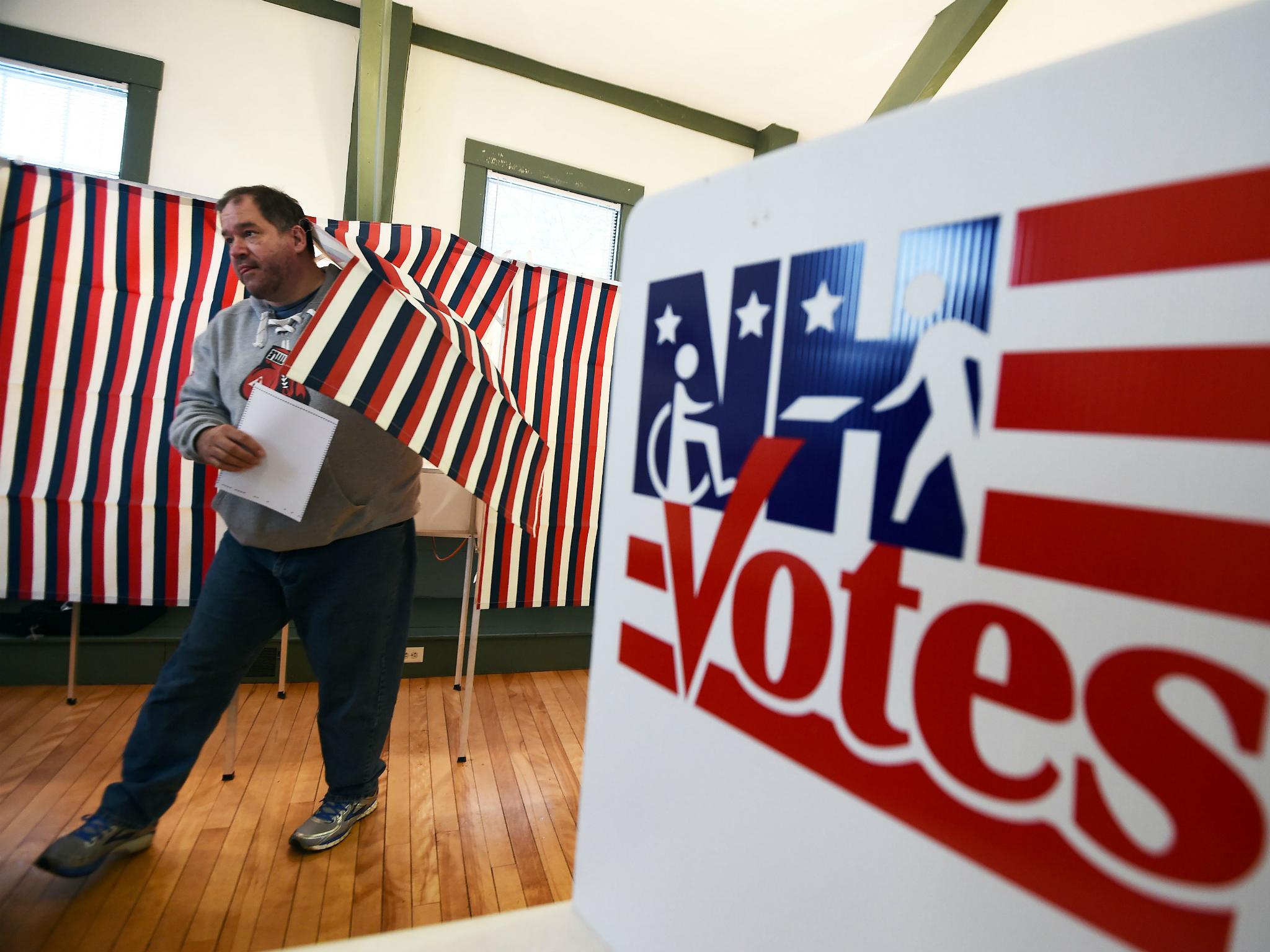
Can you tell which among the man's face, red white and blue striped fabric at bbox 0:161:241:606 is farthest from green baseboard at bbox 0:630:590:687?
the man's face

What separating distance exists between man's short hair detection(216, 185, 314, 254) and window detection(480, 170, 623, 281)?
176 cm

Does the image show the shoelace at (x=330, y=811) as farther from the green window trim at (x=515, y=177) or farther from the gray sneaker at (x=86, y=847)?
the green window trim at (x=515, y=177)

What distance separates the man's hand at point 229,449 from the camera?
1.29 metres

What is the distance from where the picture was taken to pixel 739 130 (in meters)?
3.60

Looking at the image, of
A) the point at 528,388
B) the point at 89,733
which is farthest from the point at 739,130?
the point at 89,733

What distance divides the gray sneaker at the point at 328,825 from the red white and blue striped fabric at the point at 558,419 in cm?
85

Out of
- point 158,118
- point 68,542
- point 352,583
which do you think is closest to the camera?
point 352,583

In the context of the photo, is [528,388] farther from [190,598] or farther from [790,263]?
[790,263]

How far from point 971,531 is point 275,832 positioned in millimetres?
1877

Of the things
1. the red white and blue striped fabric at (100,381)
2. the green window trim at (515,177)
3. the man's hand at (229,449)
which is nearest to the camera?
the man's hand at (229,449)

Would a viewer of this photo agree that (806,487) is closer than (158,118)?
Yes

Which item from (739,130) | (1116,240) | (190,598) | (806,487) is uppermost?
(739,130)

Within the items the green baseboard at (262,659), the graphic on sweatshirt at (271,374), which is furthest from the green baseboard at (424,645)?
the graphic on sweatshirt at (271,374)

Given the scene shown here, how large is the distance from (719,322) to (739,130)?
3.69 meters
